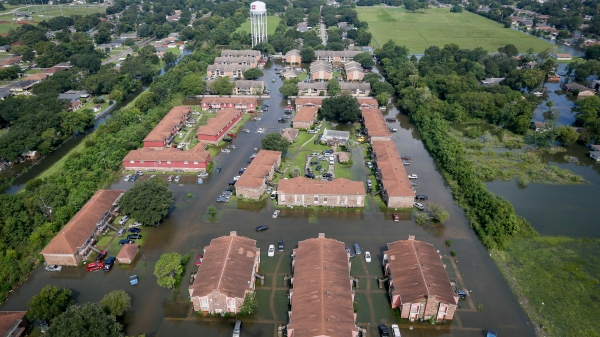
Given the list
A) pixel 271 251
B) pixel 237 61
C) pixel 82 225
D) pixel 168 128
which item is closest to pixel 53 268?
pixel 82 225

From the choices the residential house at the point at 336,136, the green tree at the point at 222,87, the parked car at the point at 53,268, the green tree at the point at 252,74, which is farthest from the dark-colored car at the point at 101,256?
the green tree at the point at 252,74

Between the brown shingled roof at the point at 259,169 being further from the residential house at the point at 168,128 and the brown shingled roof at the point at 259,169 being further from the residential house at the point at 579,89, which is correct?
the residential house at the point at 579,89

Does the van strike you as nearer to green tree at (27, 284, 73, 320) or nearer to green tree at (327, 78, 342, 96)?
green tree at (27, 284, 73, 320)

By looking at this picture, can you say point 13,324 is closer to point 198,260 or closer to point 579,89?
point 198,260

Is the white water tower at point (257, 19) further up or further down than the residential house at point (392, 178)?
further up

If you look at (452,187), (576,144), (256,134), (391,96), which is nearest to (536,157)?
(576,144)

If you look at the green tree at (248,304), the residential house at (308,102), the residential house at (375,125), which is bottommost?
the green tree at (248,304)
